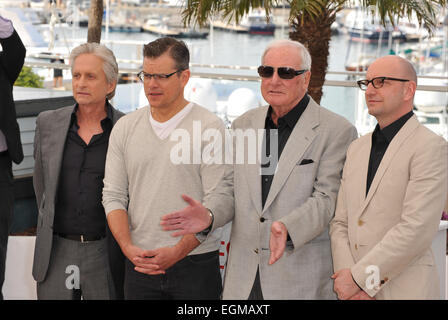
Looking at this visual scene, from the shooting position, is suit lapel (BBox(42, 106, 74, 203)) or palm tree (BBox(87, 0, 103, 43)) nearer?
suit lapel (BBox(42, 106, 74, 203))

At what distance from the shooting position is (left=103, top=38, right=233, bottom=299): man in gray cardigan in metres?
3.04

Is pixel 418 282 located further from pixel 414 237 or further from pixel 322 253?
pixel 322 253

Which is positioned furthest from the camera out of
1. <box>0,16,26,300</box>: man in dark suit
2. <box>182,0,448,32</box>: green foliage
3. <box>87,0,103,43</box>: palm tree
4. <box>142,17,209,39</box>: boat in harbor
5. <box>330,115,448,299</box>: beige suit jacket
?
<box>142,17,209,39</box>: boat in harbor

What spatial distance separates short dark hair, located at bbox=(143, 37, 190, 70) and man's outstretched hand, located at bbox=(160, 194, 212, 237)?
2.28 ft

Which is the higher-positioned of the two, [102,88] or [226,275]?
[102,88]

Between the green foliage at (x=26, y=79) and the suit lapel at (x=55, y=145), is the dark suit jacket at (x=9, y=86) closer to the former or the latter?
Result: the suit lapel at (x=55, y=145)

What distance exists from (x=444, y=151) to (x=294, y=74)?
769 mm

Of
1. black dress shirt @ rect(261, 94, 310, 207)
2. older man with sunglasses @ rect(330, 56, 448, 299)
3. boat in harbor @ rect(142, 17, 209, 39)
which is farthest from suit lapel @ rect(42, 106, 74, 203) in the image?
boat in harbor @ rect(142, 17, 209, 39)

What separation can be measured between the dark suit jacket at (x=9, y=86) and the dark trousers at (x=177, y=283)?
1082 mm

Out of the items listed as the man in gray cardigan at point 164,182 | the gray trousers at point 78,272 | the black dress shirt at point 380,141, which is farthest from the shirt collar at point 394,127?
the gray trousers at point 78,272

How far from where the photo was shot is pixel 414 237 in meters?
2.62

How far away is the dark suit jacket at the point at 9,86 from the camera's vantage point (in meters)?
3.58

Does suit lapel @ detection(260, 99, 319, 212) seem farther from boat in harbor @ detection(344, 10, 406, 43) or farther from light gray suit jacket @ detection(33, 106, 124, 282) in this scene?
boat in harbor @ detection(344, 10, 406, 43)
